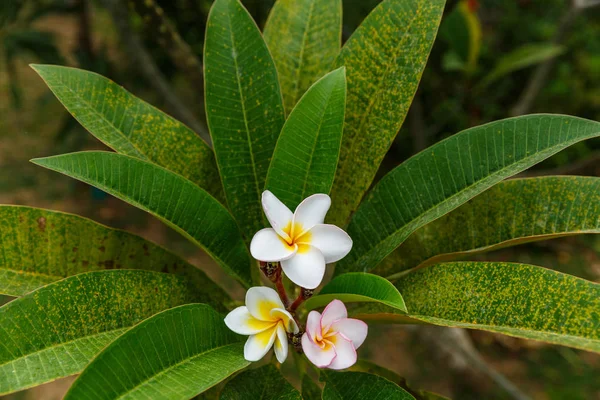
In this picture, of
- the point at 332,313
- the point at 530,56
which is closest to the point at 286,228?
the point at 332,313

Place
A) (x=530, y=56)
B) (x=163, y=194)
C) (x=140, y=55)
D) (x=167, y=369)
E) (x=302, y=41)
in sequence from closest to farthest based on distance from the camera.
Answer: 1. (x=167, y=369)
2. (x=163, y=194)
3. (x=302, y=41)
4. (x=140, y=55)
5. (x=530, y=56)

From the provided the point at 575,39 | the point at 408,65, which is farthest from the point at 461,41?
the point at 408,65

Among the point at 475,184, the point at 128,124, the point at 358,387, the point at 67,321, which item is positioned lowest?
the point at 67,321

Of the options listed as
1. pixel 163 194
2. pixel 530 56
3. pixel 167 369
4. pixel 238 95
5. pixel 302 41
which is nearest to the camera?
pixel 167 369

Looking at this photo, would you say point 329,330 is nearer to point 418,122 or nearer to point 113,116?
point 113,116

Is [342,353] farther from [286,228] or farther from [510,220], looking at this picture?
[510,220]

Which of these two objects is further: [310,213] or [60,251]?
[60,251]
